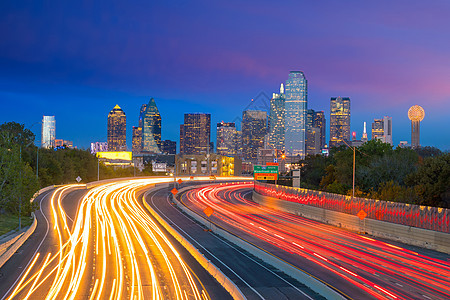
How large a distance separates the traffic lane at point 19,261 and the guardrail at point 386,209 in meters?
27.2

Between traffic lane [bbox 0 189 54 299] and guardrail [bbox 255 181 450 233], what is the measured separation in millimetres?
27213

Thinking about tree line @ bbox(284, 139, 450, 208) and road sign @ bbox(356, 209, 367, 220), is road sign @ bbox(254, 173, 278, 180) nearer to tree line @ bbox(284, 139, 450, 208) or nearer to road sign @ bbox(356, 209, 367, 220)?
tree line @ bbox(284, 139, 450, 208)

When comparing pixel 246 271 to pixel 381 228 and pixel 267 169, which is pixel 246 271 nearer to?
pixel 381 228

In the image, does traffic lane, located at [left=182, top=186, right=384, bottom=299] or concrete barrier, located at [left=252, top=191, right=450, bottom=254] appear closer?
traffic lane, located at [left=182, top=186, right=384, bottom=299]

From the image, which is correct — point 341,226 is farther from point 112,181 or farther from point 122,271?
point 112,181

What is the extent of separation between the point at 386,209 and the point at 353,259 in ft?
38.1

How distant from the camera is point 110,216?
53.5 metres

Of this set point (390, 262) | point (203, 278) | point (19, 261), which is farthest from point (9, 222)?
point (390, 262)

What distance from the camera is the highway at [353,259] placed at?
70.0 ft

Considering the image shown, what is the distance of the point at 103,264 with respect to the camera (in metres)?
27.6

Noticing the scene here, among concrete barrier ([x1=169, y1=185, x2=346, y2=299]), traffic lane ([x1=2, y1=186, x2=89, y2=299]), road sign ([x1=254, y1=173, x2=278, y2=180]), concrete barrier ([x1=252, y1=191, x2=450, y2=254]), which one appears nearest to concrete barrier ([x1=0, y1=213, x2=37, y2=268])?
traffic lane ([x1=2, y1=186, x2=89, y2=299])

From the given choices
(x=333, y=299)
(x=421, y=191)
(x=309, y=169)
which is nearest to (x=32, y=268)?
(x=333, y=299)

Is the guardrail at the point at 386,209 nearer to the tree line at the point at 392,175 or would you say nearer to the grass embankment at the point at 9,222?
the tree line at the point at 392,175

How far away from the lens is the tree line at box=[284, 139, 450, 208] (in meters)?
50.5
